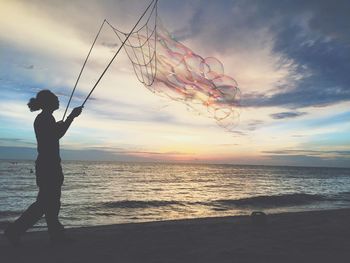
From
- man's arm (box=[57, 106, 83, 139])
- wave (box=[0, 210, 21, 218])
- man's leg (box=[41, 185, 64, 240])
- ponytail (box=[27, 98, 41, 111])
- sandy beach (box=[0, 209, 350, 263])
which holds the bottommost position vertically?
wave (box=[0, 210, 21, 218])

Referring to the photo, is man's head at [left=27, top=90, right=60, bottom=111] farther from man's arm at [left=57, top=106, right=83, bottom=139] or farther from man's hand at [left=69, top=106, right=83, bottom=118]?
man's hand at [left=69, top=106, right=83, bottom=118]

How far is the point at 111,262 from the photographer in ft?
16.6

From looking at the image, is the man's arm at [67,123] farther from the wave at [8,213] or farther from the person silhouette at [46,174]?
the wave at [8,213]

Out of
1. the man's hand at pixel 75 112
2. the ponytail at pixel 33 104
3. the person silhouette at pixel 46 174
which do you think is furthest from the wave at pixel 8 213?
the man's hand at pixel 75 112

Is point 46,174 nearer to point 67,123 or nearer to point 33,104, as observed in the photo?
point 67,123

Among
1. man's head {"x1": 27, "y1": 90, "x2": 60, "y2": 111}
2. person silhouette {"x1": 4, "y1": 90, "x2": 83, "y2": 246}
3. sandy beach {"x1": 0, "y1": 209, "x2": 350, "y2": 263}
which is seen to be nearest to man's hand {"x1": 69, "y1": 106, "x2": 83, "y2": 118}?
person silhouette {"x1": 4, "y1": 90, "x2": 83, "y2": 246}

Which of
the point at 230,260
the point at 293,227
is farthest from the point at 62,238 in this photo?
the point at 293,227

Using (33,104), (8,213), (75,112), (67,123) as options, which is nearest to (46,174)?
A: (67,123)

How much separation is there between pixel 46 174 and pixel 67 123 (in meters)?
0.93

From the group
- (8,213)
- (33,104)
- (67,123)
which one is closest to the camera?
(67,123)

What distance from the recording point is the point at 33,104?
6156 millimetres

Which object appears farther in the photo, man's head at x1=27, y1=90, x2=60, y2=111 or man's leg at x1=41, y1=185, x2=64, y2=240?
man's head at x1=27, y1=90, x2=60, y2=111

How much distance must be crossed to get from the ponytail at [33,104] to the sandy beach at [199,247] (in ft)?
7.80

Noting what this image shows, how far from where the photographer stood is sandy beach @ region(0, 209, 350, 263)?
534 cm
